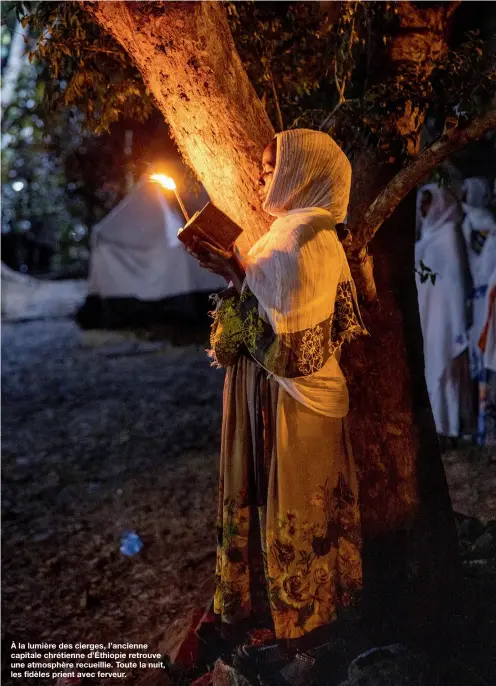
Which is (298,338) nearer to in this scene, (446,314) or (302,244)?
(302,244)

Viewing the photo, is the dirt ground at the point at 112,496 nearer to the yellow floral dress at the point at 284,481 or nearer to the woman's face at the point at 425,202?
the yellow floral dress at the point at 284,481

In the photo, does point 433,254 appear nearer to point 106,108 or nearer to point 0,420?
point 106,108

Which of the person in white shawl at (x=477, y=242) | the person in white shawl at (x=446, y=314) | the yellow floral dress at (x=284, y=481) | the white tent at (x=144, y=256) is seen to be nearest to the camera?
the yellow floral dress at (x=284, y=481)

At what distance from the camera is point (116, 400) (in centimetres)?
873

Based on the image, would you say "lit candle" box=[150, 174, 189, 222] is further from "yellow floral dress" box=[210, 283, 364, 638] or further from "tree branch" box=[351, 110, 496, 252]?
"tree branch" box=[351, 110, 496, 252]

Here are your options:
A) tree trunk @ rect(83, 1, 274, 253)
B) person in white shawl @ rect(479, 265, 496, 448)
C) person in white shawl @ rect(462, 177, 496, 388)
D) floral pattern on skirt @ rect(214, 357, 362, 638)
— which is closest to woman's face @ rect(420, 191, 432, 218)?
person in white shawl @ rect(462, 177, 496, 388)

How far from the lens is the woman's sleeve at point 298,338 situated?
2613 millimetres

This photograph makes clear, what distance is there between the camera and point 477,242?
5.99 m

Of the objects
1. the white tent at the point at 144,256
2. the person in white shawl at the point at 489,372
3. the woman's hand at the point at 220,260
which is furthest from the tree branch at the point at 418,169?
the white tent at the point at 144,256

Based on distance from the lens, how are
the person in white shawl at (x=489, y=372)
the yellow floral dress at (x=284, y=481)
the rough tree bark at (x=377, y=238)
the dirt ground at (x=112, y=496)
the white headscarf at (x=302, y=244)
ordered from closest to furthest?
the white headscarf at (x=302, y=244)
the yellow floral dress at (x=284, y=481)
the rough tree bark at (x=377, y=238)
the dirt ground at (x=112, y=496)
the person in white shawl at (x=489, y=372)

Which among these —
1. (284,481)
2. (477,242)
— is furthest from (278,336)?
(477,242)

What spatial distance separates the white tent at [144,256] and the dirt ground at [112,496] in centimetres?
336

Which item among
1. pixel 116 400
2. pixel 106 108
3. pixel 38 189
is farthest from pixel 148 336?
pixel 38 189

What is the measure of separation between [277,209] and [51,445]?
17.3 feet
